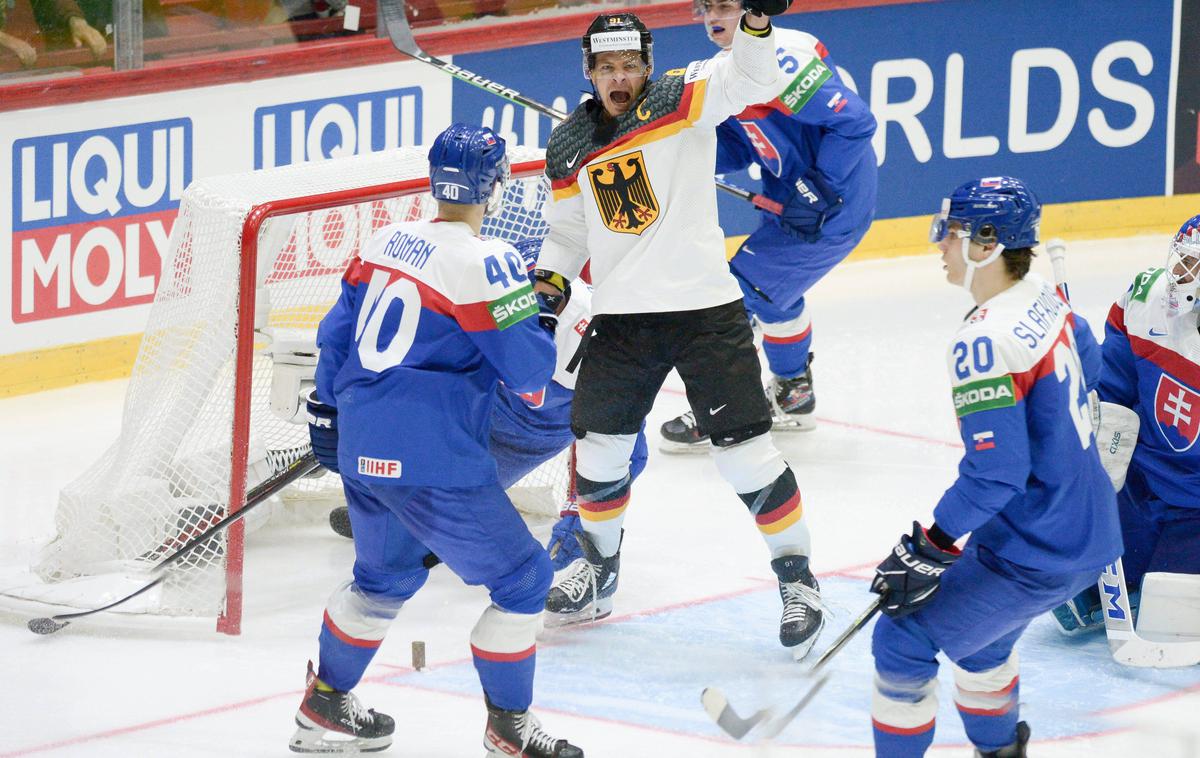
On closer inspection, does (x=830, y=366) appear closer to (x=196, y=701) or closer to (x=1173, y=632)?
(x=1173, y=632)

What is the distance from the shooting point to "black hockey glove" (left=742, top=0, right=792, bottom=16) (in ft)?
13.0

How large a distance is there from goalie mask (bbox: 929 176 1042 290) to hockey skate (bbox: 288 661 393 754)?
5.04 feet

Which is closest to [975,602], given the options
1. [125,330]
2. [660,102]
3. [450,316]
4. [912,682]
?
[912,682]

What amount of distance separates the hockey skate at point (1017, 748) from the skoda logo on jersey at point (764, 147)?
2.46m

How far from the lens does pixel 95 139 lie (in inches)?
260

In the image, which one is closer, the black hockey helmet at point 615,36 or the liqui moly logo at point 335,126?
the black hockey helmet at point 615,36

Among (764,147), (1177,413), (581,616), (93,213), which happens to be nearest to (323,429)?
(581,616)

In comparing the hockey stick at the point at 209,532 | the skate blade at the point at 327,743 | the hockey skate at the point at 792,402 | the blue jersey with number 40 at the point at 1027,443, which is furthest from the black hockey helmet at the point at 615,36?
the hockey skate at the point at 792,402

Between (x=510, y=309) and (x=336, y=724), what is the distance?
3.16 feet

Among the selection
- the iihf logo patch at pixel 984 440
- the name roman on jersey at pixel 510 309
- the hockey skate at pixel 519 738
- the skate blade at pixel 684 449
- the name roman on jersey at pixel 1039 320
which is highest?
the name roman on jersey at pixel 1039 320

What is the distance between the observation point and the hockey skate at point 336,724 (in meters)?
3.94

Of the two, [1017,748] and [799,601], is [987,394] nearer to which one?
[1017,748]

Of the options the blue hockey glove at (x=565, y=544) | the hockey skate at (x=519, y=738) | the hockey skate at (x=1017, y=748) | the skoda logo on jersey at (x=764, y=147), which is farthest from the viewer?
the skoda logo on jersey at (x=764, y=147)

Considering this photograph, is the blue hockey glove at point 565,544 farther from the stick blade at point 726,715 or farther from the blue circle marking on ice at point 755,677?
the stick blade at point 726,715
